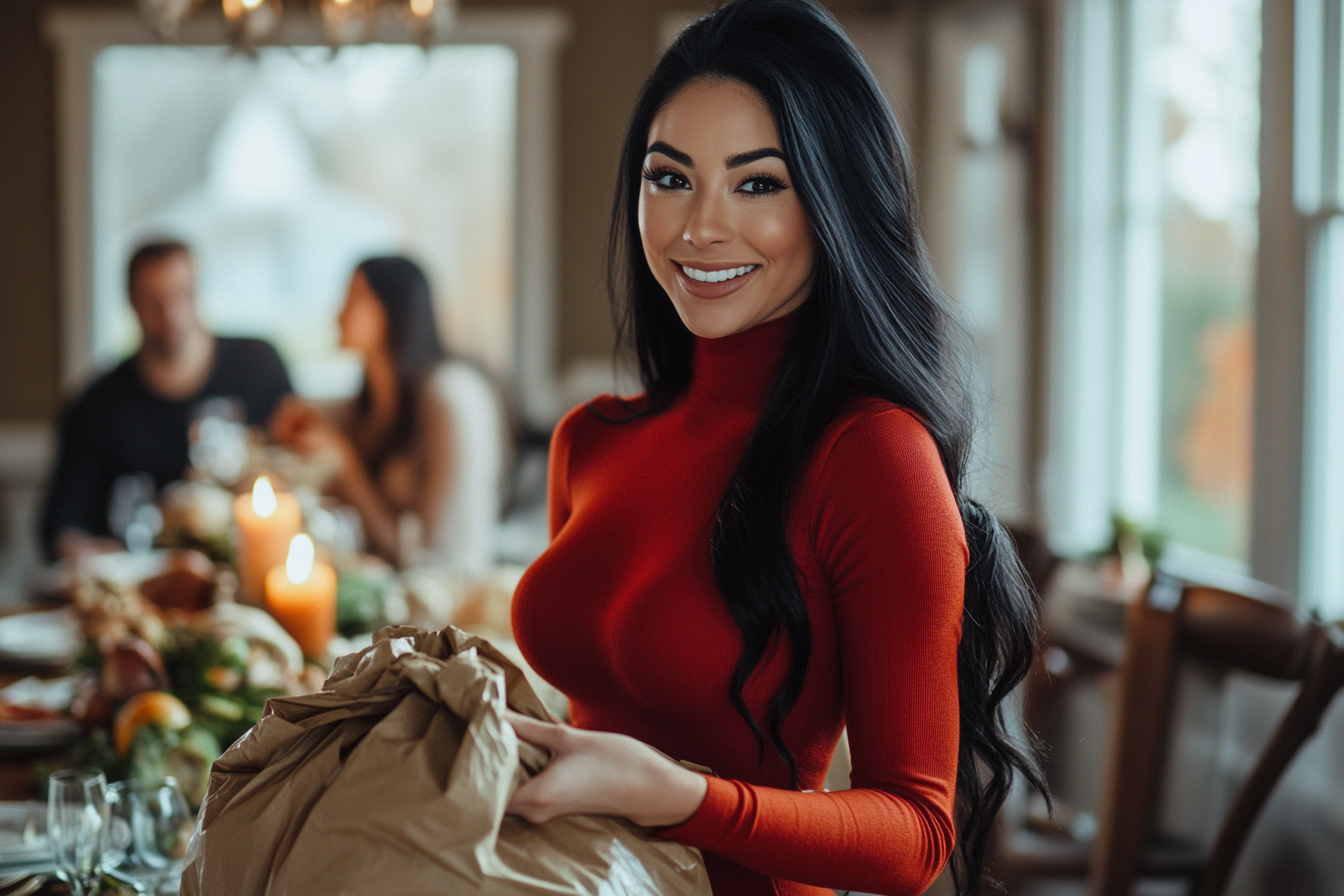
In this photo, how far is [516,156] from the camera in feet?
14.9

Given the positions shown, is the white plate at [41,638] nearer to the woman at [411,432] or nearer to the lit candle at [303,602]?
the lit candle at [303,602]

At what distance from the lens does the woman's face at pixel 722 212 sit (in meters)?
0.94

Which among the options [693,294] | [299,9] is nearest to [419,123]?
[299,9]

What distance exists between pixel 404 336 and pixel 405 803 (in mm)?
2412

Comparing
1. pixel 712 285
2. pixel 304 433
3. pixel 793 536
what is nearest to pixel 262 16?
pixel 304 433

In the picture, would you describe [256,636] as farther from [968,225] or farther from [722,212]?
[968,225]

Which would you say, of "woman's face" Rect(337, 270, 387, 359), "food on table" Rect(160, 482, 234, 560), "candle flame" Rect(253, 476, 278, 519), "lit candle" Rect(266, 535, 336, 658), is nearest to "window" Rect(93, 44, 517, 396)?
"woman's face" Rect(337, 270, 387, 359)

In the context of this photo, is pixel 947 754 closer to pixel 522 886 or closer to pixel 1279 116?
pixel 522 886

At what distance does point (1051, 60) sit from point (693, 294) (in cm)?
258

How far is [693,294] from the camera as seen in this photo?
99 centimetres

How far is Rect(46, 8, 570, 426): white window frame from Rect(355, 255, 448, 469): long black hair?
1.46m

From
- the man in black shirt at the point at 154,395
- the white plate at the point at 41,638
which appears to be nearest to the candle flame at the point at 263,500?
the white plate at the point at 41,638

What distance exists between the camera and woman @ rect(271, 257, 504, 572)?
287 centimetres

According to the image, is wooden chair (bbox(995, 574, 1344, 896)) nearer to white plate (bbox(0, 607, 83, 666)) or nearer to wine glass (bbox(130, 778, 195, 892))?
wine glass (bbox(130, 778, 195, 892))
